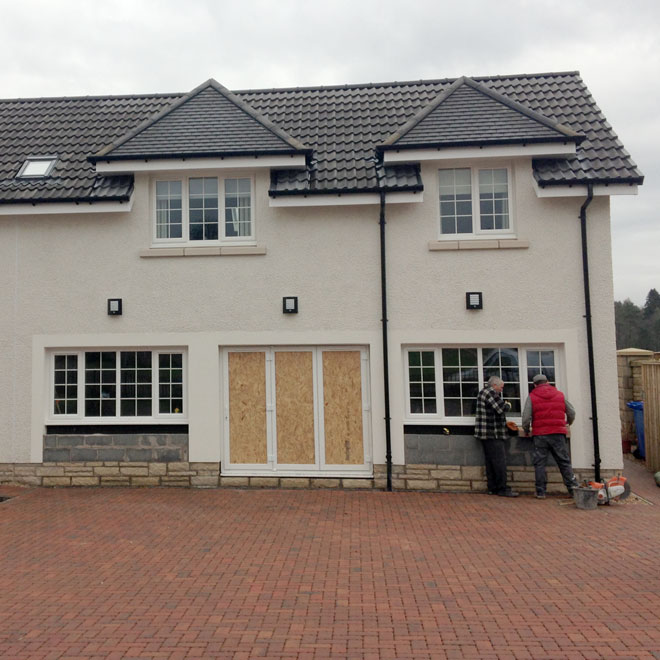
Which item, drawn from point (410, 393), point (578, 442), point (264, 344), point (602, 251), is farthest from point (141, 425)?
point (602, 251)

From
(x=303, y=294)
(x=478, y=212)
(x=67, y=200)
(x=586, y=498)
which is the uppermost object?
(x=67, y=200)

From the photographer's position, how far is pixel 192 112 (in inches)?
427

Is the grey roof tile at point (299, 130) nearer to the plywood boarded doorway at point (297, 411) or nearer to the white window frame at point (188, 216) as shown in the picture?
the white window frame at point (188, 216)

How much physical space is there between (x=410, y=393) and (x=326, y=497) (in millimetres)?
2203

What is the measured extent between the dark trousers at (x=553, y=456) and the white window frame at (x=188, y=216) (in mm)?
5780

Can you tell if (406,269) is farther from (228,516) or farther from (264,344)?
(228,516)

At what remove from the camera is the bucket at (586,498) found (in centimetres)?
830

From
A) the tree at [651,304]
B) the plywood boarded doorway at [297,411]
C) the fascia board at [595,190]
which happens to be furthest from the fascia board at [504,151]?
the tree at [651,304]

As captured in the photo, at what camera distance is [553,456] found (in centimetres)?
900

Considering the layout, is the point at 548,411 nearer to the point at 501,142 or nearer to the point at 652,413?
the point at 652,413

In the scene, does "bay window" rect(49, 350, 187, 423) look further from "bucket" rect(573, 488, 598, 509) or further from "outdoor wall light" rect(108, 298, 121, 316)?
"bucket" rect(573, 488, 598, 509)

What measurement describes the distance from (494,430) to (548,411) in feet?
2.84

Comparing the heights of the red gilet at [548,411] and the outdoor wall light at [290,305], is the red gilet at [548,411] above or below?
below

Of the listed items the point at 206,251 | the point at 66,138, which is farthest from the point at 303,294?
the point at 66,138
